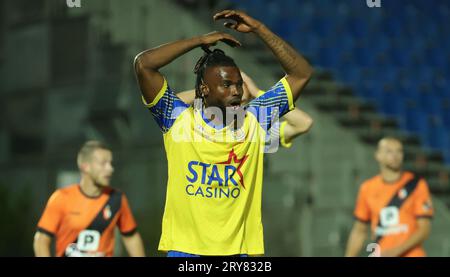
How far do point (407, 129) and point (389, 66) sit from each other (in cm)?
97

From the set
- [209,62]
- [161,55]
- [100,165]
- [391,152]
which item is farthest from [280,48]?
[391,152]

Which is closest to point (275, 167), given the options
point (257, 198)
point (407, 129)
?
point (407, 129)

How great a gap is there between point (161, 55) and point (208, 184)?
59 centimetres

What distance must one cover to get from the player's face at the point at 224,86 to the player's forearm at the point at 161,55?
0.54ft

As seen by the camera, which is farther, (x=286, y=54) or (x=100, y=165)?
(x=100, y=165)

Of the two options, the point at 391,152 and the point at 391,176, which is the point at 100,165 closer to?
the point at 391,152

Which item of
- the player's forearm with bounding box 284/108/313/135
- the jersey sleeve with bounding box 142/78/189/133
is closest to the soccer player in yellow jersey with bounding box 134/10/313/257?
the jersey sleeve with bounding box 142/78/189/133

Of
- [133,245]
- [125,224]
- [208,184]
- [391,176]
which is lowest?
[208,184]

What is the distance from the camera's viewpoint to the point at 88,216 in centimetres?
675

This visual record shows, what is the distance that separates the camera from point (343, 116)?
1117cm

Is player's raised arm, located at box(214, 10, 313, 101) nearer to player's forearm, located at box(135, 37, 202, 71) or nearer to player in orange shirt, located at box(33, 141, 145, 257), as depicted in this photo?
player's forearm, located at box(135, 37, 202, 71)

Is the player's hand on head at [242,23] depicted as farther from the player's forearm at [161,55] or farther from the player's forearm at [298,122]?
the player's forearm at [298,122]

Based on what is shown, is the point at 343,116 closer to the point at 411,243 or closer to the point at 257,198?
the point at 411,243
